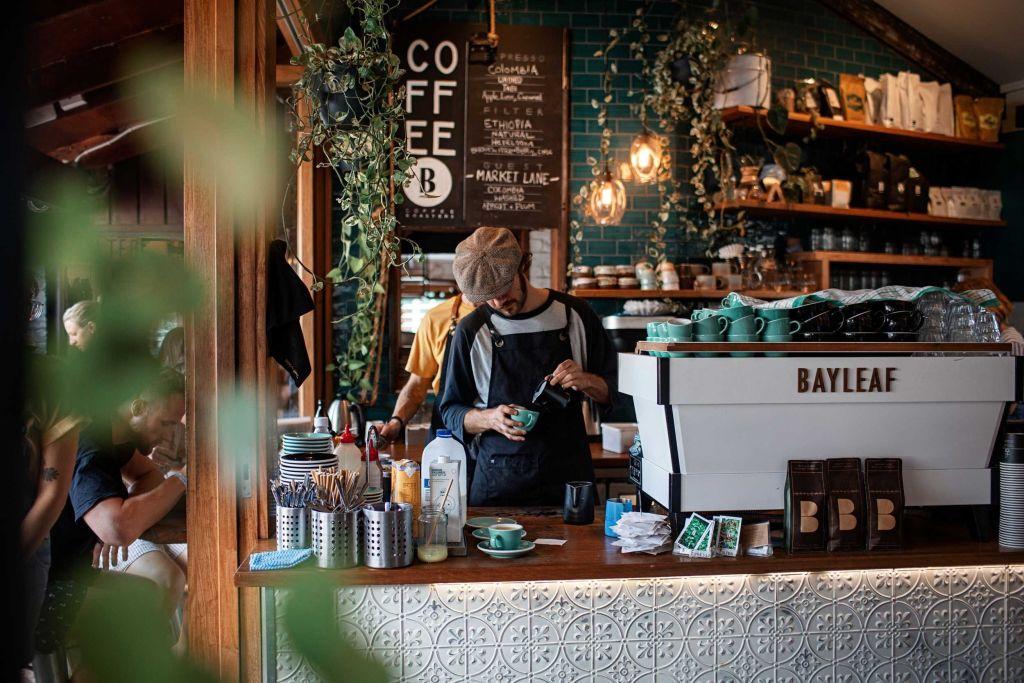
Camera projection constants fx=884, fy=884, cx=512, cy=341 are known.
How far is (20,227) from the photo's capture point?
30cm

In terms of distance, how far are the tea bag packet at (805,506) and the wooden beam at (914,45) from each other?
5.33m

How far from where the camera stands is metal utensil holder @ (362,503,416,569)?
2168mm

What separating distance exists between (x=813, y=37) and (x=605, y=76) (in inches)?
67.5

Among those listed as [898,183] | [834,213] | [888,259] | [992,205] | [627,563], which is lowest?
[627,563]

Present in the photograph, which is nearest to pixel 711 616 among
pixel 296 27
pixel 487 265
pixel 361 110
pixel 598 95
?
pixel 487 265

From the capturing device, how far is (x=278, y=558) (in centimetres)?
205

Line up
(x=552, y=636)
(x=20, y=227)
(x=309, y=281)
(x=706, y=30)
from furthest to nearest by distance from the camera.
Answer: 1. (x=706, y=30)
2. (x=309, y=281)
3. (x=552, y=636)
4. (x=20, y=227)

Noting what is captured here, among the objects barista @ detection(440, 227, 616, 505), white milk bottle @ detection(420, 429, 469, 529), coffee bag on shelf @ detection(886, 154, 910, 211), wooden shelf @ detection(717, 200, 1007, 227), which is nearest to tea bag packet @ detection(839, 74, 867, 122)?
coffee bag on shelf @ detection(886, 154, 910, 211)

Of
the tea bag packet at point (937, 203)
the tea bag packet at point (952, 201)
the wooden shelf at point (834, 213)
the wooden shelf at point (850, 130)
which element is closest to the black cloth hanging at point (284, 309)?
the wooden shelf at point (834, 213)

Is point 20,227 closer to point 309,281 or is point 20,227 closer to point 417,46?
point 309,281

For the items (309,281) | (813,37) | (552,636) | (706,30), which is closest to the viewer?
(552,636)

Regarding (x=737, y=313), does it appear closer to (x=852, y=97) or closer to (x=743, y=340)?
(x=743, y=340)

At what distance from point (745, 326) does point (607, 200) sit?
10.6 ft

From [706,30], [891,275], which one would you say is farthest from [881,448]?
[891,275]
